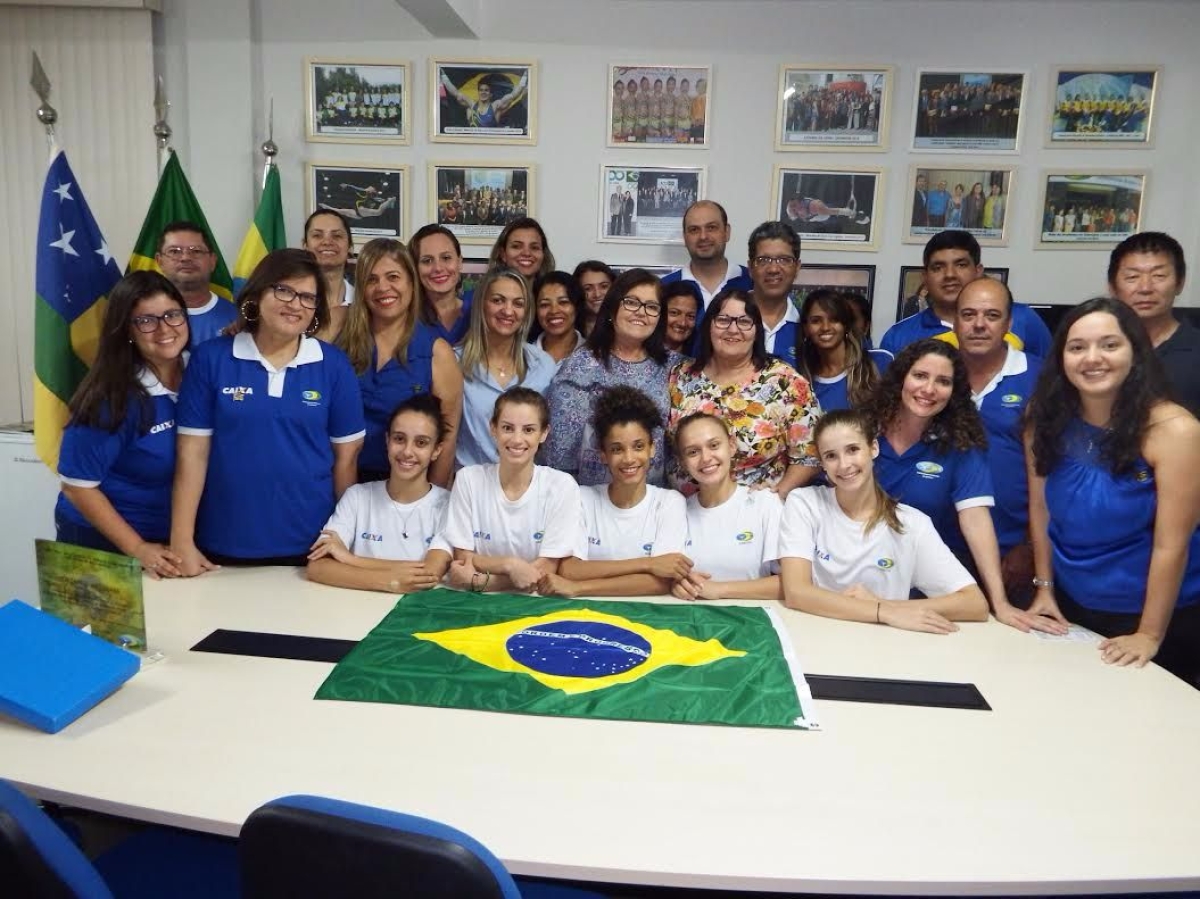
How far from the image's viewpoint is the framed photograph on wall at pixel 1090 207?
4.35 m

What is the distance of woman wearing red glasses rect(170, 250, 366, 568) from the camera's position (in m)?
2.39

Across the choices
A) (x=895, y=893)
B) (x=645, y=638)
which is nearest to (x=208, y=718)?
(x=645, y=638)

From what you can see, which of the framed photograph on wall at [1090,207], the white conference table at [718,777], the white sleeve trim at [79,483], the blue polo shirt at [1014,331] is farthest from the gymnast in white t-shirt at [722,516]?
the framed photograph on wall at [1090,207]

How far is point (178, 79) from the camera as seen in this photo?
4500 mm

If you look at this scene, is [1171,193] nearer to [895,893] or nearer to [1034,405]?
[1034,405]

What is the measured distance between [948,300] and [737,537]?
183 centimetres

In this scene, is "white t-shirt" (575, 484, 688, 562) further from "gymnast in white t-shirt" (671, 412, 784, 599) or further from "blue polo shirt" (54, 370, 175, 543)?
"blue polo shirt" (54, 370, 175, 543)

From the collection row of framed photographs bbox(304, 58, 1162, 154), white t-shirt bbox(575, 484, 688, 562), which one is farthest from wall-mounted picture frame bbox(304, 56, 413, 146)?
white t-shirt bbox(575, 484, 688, 562)

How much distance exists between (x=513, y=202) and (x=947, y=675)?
11.6ft

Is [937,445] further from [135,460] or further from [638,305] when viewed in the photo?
[135,460]

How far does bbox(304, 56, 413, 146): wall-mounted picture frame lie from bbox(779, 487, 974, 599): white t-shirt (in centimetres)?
335

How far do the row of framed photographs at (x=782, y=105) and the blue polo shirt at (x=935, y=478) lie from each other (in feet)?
8.19

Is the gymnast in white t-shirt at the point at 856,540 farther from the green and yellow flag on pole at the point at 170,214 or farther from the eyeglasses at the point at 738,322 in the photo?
the green and yellow flag on pole at the point at 170,214

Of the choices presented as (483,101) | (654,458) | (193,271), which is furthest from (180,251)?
(654,458)
